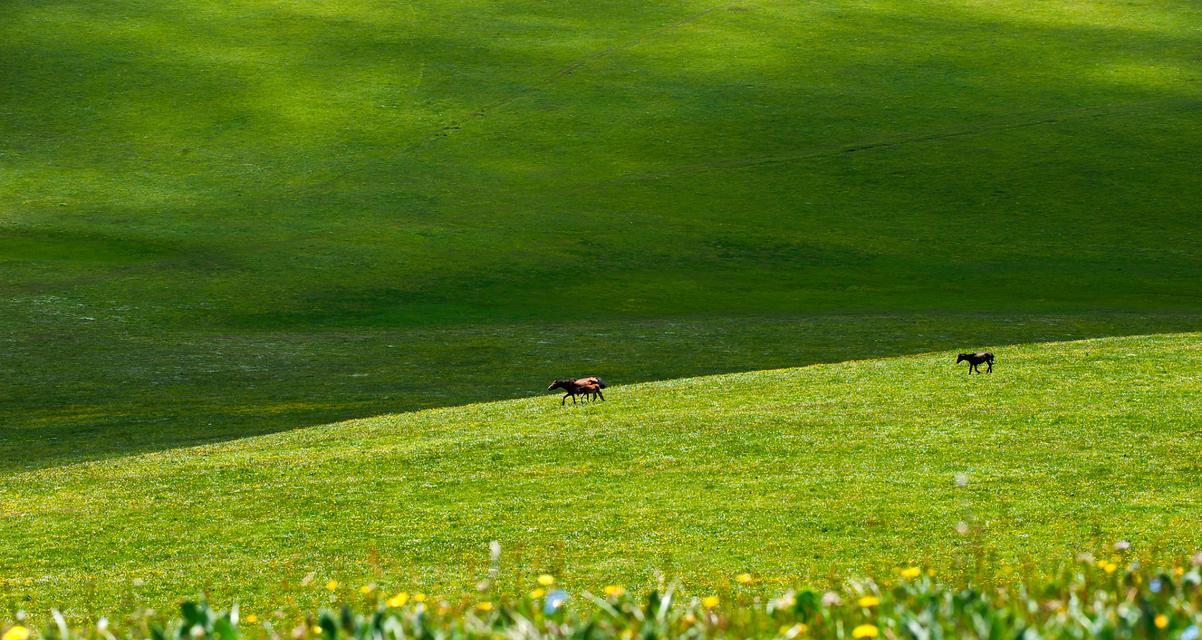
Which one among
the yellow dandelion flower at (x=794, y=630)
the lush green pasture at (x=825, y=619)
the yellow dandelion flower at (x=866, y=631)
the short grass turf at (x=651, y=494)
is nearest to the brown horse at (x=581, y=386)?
the short grass turf at (x=651, y=494)

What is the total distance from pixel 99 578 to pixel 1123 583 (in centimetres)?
1529

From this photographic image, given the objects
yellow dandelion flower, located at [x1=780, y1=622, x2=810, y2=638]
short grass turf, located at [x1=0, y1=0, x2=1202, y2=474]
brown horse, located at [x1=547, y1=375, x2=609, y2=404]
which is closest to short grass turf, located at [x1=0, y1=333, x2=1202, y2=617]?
brown horse, located at [x1=547, y1=375, x2=609, y2=404]

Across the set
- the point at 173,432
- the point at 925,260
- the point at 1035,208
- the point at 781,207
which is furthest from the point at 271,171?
the point at 173,432

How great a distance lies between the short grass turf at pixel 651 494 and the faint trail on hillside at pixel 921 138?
57.0 m

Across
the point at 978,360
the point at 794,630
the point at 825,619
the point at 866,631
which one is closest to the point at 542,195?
the point at 978,360

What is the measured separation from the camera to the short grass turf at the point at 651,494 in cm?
1833

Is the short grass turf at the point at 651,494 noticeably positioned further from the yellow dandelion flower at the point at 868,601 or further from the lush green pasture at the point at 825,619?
the yellow dandelion flower at the point at 868,601

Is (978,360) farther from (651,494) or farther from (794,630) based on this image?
(794,630)

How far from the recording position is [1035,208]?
83.6 metres

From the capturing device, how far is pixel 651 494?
22.9 meters

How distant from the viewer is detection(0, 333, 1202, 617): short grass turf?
18.3 m

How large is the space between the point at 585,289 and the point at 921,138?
34.4m

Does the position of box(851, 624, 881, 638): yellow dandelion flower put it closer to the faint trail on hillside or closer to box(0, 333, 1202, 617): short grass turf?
box(0, 333, 1202, 617): short grass turf

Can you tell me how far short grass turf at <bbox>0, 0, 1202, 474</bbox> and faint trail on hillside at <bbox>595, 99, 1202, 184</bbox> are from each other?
1.13 ft
